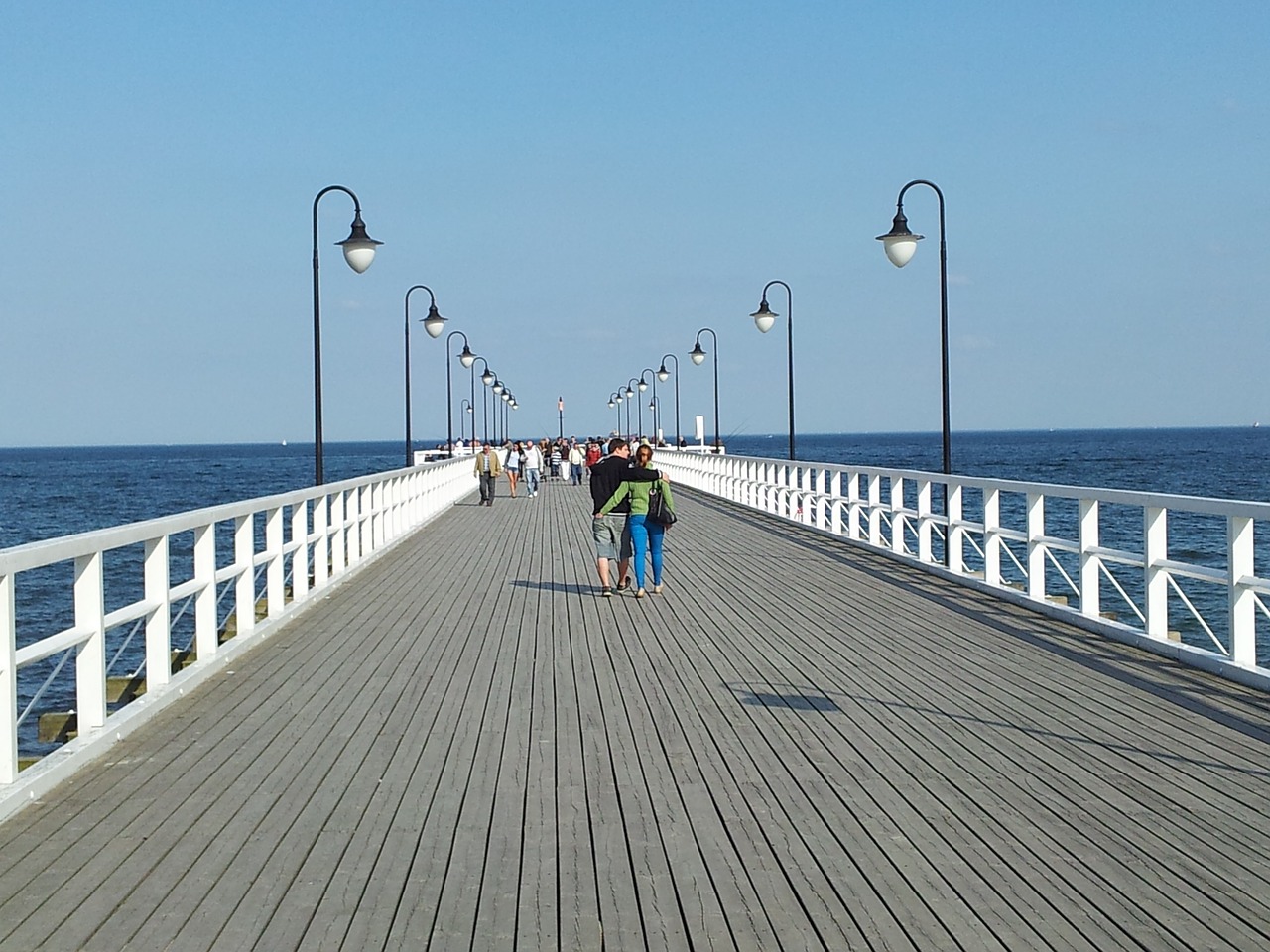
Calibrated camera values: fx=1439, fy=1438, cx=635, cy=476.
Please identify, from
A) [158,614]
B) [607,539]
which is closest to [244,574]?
[158,614]

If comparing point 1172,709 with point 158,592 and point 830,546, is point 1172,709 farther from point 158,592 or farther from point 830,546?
point 830,546

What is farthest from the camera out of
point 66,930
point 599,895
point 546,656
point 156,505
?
point 156,505

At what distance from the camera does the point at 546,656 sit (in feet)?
33.3

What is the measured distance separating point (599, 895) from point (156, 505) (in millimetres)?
63637

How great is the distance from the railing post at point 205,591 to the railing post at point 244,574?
26.9 inches

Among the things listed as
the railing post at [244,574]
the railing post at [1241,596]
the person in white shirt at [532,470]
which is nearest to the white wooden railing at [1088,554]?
the railing post at [1241,596]

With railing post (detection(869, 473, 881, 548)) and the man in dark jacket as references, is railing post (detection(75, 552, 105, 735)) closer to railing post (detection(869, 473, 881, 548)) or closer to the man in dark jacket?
the man in dark jacket

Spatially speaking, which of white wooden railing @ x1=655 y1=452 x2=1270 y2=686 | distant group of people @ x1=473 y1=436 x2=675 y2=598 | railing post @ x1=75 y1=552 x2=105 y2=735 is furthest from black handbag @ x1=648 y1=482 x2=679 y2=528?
railing post @ x1=75 y1=552 x2=105 y2=735

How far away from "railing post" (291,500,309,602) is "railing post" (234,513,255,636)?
1721 millimetres

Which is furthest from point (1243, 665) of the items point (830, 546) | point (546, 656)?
point (830, 546)

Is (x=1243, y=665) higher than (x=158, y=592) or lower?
lower

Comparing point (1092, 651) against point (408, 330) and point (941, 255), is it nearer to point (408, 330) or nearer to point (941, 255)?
point (941, 255)

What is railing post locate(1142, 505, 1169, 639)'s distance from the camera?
384 inches

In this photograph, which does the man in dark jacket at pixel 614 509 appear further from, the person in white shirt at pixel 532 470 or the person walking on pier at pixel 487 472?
the person in white shirt at pixel 532 470
